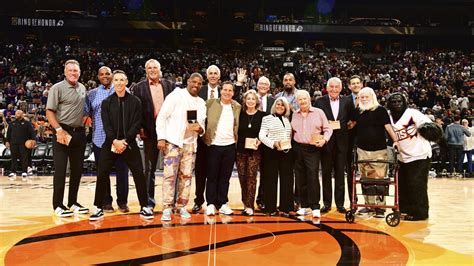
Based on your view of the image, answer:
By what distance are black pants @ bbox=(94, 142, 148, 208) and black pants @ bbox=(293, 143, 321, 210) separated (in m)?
1.69

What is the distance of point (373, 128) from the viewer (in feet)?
16.0

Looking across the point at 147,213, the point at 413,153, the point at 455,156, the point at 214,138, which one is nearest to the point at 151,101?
the point at 214,138

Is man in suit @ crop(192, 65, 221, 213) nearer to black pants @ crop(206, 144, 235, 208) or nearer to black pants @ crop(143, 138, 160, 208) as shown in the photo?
black pants @ crop(206, 144, 235, 208)

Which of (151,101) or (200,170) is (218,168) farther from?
(151,101)

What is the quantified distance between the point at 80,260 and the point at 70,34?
26.6m

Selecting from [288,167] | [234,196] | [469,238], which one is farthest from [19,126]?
[469,238]

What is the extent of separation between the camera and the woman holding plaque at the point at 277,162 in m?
4.80

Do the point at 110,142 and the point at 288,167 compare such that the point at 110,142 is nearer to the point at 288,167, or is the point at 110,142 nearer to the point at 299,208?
the point at 288,167

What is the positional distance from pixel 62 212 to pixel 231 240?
204cm

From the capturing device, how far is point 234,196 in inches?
260

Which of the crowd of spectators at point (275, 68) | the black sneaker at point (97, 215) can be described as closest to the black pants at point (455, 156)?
the crowd of spectators at point (275, 68)

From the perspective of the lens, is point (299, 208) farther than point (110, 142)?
Yes

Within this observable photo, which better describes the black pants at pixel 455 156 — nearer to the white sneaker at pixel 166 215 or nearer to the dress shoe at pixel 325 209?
the dress shoe at pixel 325 209

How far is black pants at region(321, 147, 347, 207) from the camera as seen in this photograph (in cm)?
510
